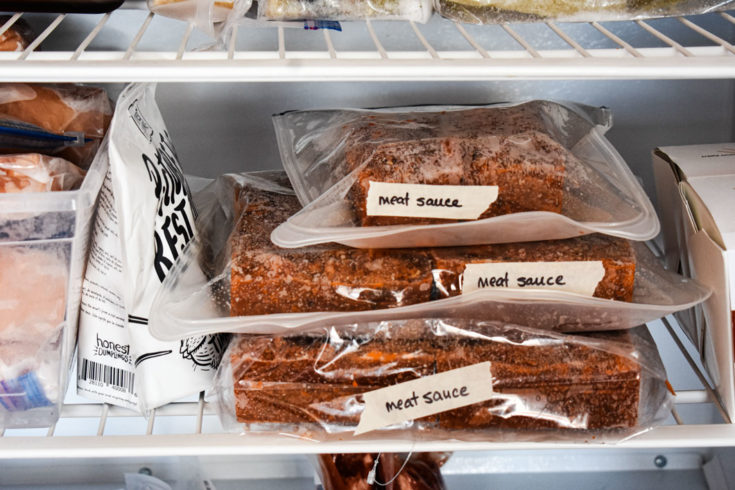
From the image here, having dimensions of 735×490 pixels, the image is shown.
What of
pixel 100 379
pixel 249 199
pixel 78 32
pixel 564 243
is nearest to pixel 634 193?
pixel 564 243

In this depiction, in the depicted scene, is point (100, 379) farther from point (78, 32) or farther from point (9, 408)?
point (78, 32)

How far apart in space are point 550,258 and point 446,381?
0.64 feet

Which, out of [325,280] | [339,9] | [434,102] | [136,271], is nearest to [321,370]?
[325,280]

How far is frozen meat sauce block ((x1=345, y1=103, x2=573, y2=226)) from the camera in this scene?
0.84 m

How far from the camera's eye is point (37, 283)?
2.84ft

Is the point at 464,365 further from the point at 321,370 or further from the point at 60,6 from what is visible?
the point at 60,6

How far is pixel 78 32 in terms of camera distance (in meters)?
1.10

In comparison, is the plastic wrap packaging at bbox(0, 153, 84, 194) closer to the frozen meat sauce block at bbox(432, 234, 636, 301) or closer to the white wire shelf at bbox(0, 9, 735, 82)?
the white wire shelf at bbox(0, 9, 735, 82)

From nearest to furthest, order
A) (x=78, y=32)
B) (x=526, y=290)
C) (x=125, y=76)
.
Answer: (x=125, y=76) < (x=526, y=290) < (x=78, y=32)

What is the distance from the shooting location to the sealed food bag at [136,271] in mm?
873

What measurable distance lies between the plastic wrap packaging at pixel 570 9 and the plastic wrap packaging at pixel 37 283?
0.51 meters

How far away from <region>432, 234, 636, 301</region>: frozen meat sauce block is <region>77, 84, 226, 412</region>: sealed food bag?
0.35 meters

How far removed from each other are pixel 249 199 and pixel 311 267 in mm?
202

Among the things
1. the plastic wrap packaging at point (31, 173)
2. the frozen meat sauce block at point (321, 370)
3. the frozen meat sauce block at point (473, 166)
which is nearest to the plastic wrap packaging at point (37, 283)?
the plastic wrap packaging at point (31, 173)
